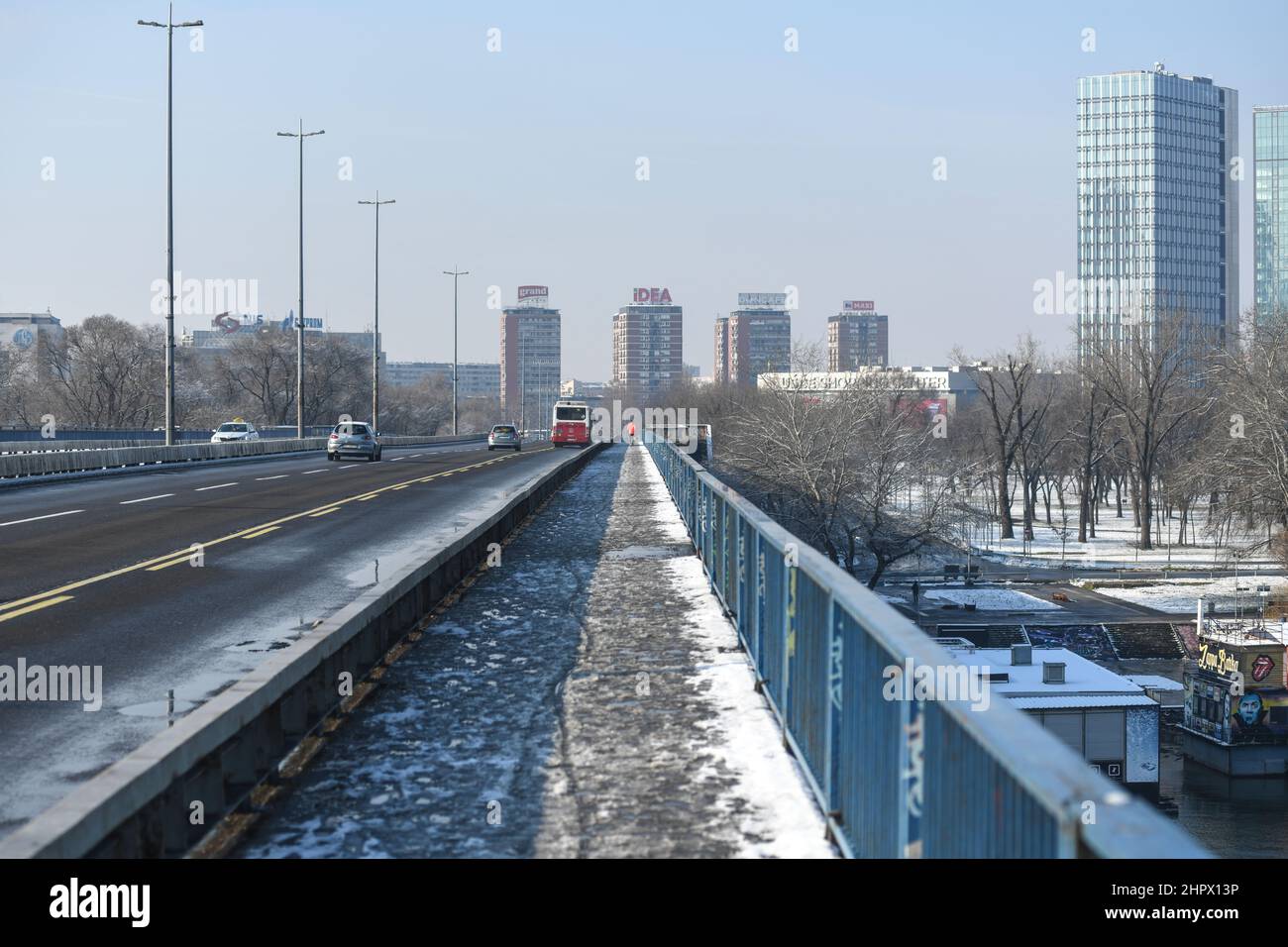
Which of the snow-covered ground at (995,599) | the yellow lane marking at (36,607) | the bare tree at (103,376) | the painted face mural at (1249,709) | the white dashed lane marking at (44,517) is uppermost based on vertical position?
the bare tree at (103,376)

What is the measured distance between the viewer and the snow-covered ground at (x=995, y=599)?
6625cm

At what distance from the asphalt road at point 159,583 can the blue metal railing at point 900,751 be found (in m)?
3.70

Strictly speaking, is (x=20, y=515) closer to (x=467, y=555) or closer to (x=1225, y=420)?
(x=467, y=555)

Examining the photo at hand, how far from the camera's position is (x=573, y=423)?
77562mm

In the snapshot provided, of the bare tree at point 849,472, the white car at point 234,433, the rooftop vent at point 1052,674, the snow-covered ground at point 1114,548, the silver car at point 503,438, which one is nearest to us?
the rooftop vent at point 1052,674

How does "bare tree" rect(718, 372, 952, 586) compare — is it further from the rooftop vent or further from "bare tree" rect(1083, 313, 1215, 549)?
"bare tree" rect(1083, 313, 1215, 549)

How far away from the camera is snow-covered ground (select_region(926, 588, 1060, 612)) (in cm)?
6625

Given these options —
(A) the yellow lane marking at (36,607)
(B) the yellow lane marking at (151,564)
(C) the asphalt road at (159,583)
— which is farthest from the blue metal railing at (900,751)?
(B) the yellow lane marking at (151,564)

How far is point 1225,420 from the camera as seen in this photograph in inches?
2372

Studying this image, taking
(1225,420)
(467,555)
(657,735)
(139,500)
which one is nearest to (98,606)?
(467,555)

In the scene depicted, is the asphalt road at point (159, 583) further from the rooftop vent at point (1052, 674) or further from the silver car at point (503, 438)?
the silver car at point (503, 438)

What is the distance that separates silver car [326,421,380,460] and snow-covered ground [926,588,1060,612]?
102 feet

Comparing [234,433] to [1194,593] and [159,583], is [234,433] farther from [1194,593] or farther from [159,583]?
[159,583]

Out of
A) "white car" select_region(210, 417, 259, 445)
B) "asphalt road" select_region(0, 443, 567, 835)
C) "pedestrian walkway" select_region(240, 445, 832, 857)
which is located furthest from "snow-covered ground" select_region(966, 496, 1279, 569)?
"pedestrian walkway" select_region(240, 445, 832, 857)
